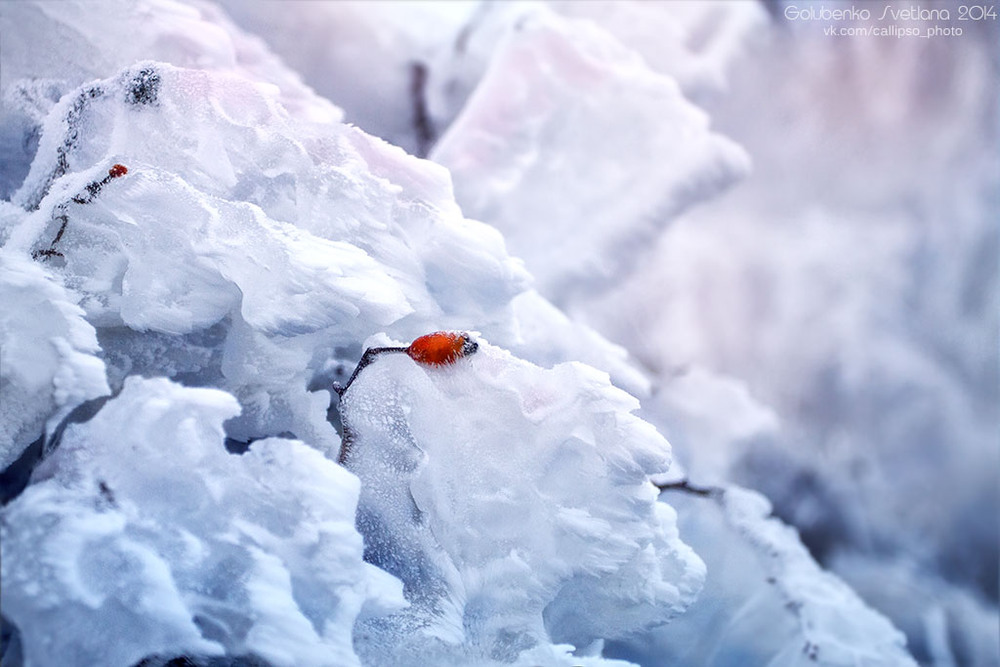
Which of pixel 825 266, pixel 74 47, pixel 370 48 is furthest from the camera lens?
pixel 825 266

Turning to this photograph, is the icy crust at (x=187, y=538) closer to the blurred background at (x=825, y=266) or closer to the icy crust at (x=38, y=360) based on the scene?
the icy crust at (x=38, y=360)

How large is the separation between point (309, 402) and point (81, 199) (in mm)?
195

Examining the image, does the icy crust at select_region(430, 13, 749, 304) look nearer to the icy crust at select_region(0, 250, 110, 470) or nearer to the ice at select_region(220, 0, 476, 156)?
the ice at select_region(220, 0, 476, 156)

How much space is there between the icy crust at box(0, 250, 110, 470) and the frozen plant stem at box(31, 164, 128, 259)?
0.03 metres

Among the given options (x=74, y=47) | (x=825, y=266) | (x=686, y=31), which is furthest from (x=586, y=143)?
(x=74, y=47)

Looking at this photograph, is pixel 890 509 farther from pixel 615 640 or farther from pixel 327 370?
pixel 327 370

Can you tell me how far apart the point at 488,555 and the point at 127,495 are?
0.70 feet

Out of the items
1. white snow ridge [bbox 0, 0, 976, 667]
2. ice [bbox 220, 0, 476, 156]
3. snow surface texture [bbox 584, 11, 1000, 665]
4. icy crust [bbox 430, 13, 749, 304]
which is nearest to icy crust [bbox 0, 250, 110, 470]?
white snow ridge [bbox 0, 0, 976, 667]

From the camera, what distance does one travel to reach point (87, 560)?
1.13 ft

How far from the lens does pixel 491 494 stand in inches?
17.3

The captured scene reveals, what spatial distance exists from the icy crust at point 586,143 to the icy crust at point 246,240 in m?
0.17

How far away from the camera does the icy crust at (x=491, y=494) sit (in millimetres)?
426

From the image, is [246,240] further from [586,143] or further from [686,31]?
[686,31]

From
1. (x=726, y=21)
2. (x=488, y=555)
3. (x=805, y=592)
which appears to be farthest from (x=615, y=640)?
(x=726, y=21)
